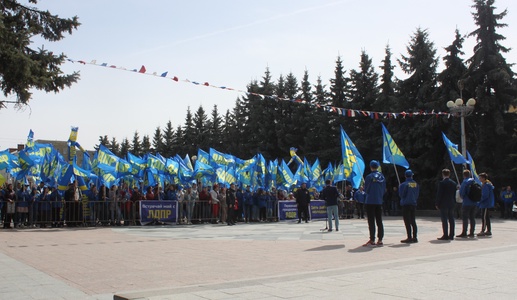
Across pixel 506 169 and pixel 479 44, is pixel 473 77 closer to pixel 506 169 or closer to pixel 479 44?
pixel 479 44

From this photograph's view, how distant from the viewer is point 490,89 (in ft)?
108

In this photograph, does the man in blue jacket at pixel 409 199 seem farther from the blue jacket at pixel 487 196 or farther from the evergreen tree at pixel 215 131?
the evergreen tree at pixel 215 131

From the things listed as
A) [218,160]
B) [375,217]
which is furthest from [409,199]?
[218,160]

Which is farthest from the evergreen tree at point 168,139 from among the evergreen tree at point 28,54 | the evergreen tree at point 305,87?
the evergreen tree at point 28,54

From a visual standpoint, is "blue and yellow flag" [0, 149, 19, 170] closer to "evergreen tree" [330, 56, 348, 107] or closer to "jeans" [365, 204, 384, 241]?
"jeans" [365, 204, 384, 241]

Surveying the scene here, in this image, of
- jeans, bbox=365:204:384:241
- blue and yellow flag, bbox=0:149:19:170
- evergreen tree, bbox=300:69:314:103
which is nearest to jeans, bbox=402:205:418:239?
jeans, bbox=365:204:384:241

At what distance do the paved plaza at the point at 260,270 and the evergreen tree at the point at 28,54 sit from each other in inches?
165

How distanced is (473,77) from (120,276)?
3007 cm

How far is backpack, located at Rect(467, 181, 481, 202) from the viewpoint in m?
13.9

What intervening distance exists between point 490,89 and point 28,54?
94.1 ft

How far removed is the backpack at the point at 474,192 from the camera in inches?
547

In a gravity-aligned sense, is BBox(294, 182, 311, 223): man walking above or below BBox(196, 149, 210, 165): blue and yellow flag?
below

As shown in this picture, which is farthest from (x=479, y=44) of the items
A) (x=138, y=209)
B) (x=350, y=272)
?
(x=350, y=272)

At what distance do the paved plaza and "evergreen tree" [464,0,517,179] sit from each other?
19860mm
